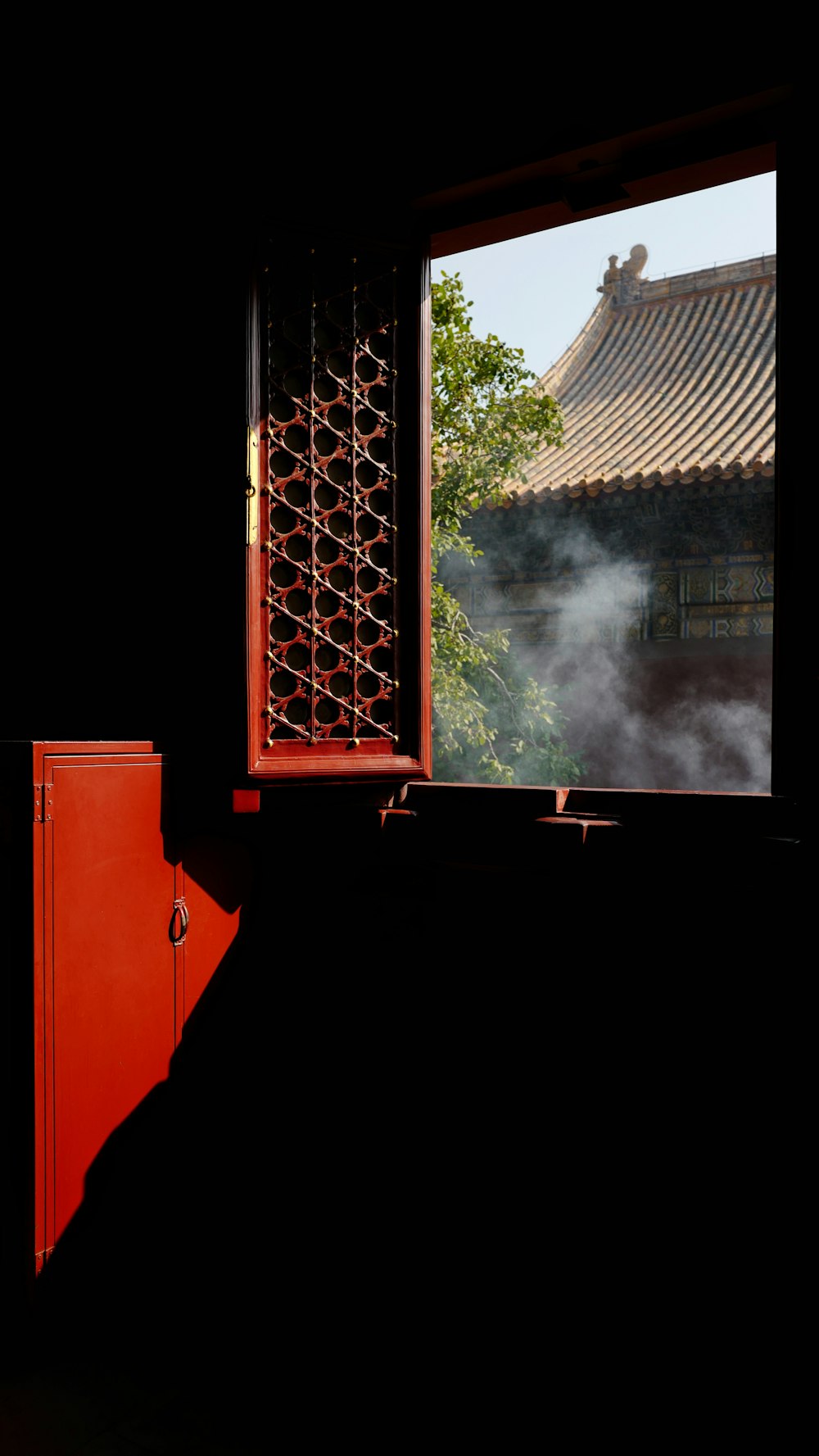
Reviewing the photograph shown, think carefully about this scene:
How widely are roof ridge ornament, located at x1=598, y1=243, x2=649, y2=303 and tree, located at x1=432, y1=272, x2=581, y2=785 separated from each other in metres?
4.28

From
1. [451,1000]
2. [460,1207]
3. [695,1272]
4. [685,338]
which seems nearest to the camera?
[695,1272]

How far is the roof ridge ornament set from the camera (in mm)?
10836

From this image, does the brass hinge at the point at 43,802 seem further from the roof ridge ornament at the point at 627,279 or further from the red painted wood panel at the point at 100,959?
the roof ridge ornament at the point at 627,279

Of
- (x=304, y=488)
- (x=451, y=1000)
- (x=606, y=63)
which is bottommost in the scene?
(x=451, y=1000)

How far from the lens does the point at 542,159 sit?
2.49 metres

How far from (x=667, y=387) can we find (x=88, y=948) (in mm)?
8620

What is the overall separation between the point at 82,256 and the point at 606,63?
1473 mm

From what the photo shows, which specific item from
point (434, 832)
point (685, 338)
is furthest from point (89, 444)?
point (685, 338)

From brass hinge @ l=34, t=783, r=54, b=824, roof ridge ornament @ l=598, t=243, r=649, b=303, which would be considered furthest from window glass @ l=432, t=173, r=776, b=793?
brass hinge @ l=34, t=783, r=54, b=824

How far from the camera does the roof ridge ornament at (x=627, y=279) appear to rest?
10.8 metres

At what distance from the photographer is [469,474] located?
651cm

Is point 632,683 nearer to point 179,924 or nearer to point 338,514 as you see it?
point 338,514

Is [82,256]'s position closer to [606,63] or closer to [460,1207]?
[606,63]

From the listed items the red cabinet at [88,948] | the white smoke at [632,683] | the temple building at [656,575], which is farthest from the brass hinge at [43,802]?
the white smoke at [632,683]
